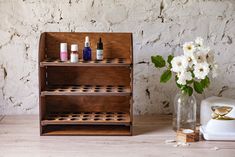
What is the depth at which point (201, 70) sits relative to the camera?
6.68ft

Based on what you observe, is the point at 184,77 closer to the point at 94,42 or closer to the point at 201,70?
the point at 201,70

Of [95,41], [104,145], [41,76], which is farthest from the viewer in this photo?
[95,41]

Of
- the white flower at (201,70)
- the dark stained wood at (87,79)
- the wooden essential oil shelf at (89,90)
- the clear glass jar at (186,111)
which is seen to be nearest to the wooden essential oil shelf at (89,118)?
the dark stained wood at (87,79)

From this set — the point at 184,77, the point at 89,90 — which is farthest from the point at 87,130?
the point at 184,77

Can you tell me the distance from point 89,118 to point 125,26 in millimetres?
576

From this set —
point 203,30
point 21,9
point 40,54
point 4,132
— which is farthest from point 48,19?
point 203,30

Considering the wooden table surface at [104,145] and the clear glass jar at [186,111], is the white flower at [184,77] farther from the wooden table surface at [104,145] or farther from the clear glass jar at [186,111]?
the wooden table surface at [104,145]

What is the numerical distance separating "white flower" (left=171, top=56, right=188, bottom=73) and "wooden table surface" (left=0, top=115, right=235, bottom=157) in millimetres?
341

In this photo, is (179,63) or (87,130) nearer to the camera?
(179,63)

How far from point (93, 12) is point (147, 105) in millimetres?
622

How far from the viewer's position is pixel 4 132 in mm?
2160

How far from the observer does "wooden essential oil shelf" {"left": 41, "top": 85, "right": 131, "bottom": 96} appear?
211 cm

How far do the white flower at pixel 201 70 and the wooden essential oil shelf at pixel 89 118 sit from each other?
0.41 m

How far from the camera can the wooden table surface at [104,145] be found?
6.15ft
